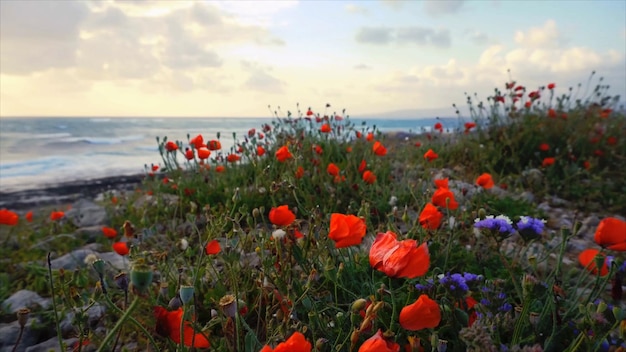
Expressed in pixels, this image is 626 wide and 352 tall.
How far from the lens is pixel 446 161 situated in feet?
21.8

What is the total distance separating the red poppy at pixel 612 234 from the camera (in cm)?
174

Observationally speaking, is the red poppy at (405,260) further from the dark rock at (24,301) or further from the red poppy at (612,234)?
the dark rock at (24,301)

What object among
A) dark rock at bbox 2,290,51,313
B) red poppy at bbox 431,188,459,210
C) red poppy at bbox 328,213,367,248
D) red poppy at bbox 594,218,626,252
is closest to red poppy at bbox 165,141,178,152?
dark rock at bbox 2,290,51,313

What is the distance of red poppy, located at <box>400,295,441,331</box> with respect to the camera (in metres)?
1.40

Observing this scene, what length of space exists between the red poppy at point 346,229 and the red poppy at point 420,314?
34 cm

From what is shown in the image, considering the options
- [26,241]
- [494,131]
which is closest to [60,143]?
[26,241]

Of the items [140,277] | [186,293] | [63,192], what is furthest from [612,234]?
[63,192]

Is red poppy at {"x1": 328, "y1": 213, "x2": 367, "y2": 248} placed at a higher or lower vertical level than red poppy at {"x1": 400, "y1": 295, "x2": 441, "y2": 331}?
higher

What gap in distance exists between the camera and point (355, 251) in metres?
2.55

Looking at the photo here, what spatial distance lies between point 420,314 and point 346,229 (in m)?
0.41

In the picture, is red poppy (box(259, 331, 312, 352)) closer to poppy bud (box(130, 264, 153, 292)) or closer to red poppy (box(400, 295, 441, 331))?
poppy bud (box(130, 264, 153, 292))

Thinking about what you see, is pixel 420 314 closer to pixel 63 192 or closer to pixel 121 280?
pixel 121 280

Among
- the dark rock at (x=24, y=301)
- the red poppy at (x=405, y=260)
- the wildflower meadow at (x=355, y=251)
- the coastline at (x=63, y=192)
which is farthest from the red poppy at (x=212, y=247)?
the coastline at (x=63, y=192)

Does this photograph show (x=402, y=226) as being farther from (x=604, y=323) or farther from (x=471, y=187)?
(x=604, y=323)
